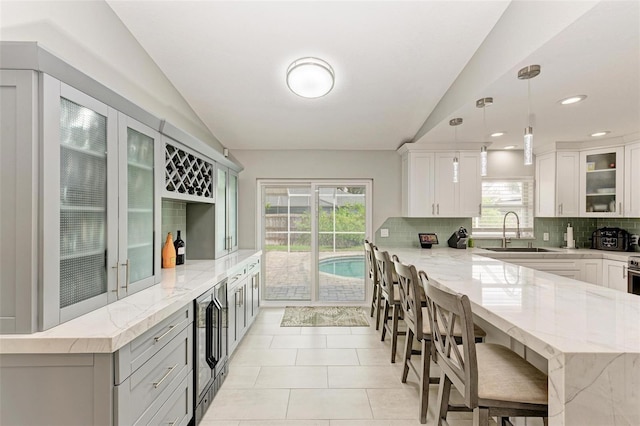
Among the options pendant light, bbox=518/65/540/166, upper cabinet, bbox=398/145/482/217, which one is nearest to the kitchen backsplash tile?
upper cabinet, bbox=398/145/482/217

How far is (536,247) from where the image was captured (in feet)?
14.9

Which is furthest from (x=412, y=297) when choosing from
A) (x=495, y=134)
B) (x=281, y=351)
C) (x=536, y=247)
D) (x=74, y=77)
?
(x=536, y=247)

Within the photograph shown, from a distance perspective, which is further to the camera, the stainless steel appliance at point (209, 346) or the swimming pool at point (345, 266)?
the swimming pool at point (345, 266)

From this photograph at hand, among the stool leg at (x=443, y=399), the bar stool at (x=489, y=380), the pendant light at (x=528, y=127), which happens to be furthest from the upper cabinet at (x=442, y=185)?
the bar stool at (x=489, y=380)

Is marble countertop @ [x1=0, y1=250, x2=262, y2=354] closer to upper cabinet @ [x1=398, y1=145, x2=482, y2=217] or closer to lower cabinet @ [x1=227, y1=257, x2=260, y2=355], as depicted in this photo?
lower cabinet @ [x1=227, y1=257, x2=260, y2=355]

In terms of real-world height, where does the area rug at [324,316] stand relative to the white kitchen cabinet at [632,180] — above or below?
→ below

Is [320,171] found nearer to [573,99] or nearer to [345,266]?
[345,266]

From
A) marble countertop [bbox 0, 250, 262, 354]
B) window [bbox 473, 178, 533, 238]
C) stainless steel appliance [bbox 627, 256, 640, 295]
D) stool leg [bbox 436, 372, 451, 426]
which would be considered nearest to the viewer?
marble countertop [bbox 0, 250, 262, 354]

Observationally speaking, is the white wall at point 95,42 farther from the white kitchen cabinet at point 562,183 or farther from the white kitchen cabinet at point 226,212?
the white kitchen cabinet at point 562,183

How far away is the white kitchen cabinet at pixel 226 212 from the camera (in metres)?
3.60

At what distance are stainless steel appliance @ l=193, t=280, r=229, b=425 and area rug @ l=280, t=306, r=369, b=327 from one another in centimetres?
144

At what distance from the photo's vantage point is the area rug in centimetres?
398

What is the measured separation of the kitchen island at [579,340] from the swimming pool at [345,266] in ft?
9.56

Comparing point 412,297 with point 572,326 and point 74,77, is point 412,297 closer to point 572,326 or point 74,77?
point 572,326
